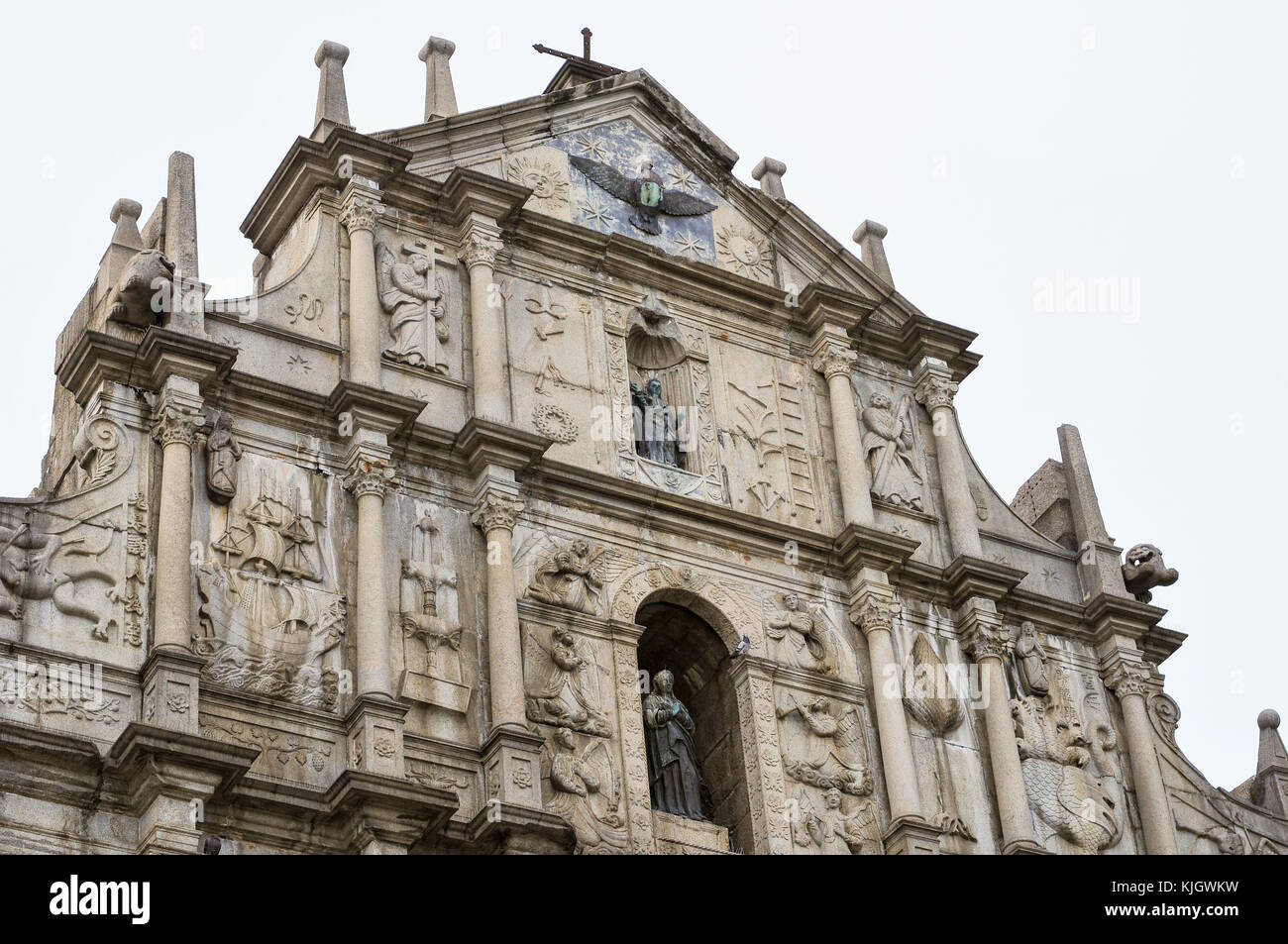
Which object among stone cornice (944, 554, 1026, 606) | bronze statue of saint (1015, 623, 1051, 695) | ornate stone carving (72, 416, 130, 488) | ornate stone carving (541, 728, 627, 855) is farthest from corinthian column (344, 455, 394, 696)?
bronze statue of saint (1015, 623, 1051, 695)

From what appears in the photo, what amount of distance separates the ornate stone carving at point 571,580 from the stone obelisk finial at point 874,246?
4993 mm

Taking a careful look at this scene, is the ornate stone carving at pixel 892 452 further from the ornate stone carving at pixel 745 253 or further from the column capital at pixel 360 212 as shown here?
the column capital at pixel 360 212

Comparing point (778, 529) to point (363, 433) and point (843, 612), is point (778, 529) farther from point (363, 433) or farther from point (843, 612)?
point (363, 433)

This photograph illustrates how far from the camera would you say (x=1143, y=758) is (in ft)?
68.6

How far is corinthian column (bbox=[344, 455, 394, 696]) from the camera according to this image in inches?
688

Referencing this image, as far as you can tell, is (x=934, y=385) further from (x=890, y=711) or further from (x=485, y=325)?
(x=485, y=325)

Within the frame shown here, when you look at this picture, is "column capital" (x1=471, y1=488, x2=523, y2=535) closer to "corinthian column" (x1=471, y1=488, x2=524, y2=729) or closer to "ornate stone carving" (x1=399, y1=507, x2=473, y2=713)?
"corinthian column" (x1=471, y1=488, x2=524, y2=729)

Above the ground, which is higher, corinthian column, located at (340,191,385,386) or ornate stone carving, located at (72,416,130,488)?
corinthian column, located at (340,191,385,386)

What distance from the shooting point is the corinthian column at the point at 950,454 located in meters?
21.2

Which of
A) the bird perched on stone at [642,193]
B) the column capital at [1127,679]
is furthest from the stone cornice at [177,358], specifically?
the column capital at [1127,679]

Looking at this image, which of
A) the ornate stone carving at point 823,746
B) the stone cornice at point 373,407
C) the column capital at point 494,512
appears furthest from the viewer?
the ornate stone carving at point 823,746

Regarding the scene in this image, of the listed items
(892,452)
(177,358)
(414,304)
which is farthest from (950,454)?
(177,358)

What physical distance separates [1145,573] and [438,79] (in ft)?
23.5

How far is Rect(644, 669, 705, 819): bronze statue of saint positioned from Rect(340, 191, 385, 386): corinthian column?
10.2 feet
